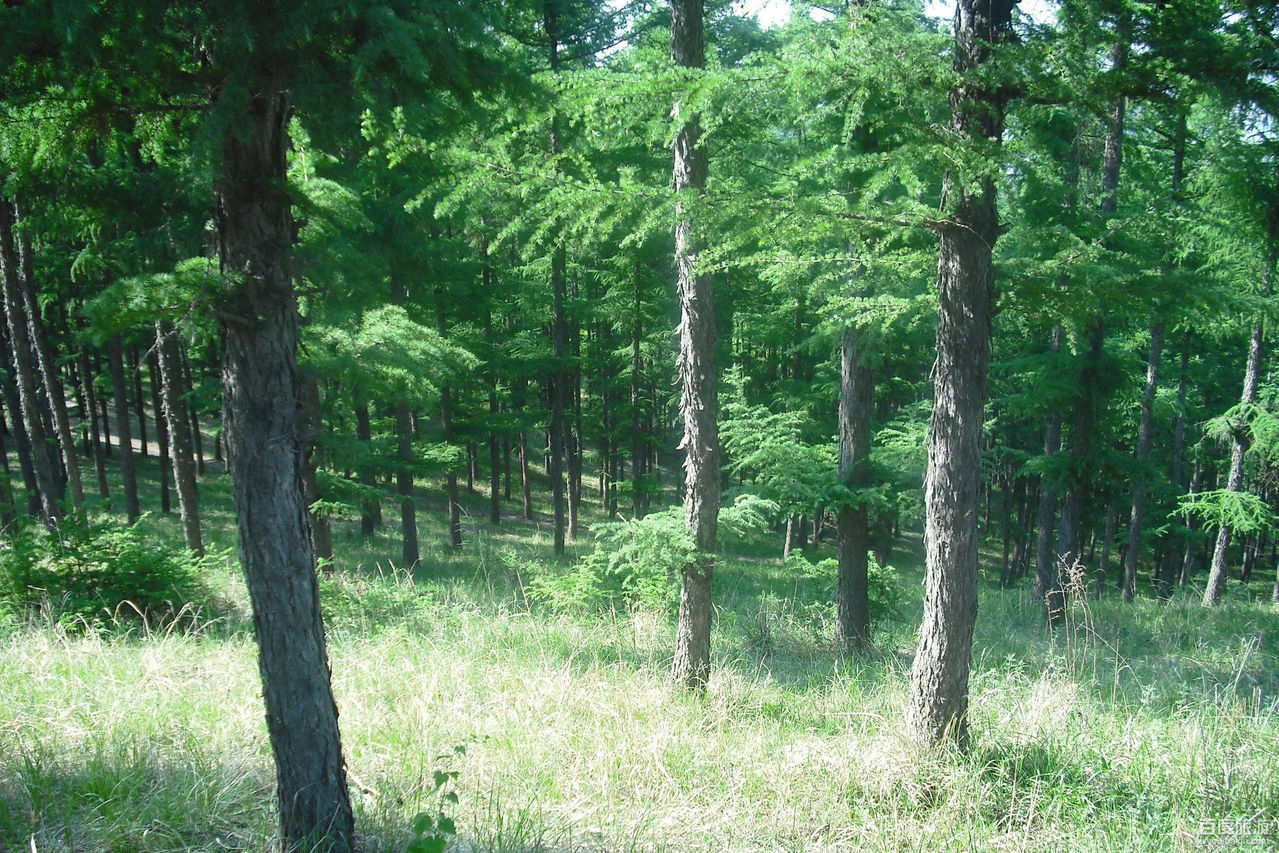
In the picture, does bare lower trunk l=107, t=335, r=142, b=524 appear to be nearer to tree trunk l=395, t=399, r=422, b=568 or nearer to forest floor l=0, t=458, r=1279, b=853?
tree trunk l=395, t=399, r=422, b=568

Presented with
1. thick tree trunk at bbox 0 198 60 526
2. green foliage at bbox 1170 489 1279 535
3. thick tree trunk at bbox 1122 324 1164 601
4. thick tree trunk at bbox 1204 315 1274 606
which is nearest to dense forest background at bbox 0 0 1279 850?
thick tree trunk at bbox 0 198 60 526

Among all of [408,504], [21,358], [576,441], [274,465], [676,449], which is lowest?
[408,504]

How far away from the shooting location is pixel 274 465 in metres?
2.95

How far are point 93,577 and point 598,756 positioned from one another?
6.46 m

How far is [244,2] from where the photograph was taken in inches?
105

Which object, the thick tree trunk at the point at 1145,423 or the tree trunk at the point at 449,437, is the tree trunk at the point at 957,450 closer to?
the thick tree trunk at the point at 1145,423

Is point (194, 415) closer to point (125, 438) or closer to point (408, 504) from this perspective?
point (125, 438)

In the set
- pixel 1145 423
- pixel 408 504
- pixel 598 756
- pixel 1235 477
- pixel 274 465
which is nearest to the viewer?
pixel 274 465

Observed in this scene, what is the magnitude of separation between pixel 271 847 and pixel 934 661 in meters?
3.68

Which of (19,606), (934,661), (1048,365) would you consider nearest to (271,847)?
(934,661)

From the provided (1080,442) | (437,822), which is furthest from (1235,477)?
(437,822)

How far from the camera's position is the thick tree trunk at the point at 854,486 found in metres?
9.28

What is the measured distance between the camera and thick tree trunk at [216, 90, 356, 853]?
9.61ft

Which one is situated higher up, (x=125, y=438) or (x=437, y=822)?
(x=125, y=438)
